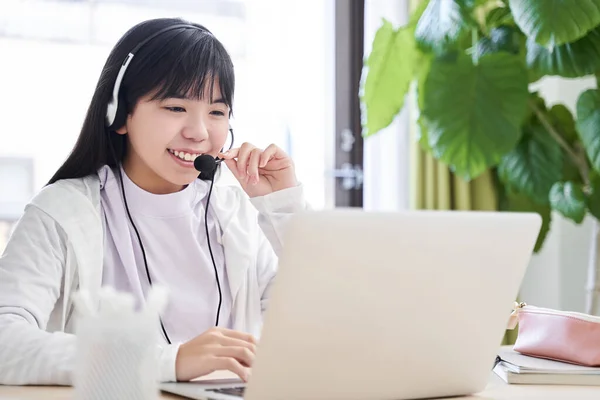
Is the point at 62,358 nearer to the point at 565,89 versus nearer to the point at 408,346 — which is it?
the point at 408,346

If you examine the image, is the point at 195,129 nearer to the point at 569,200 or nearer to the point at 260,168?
the point at 260,168

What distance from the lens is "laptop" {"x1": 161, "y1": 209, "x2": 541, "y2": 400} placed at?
804mm

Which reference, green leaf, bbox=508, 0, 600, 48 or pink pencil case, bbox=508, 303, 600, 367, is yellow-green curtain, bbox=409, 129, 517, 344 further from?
pink pencil case, bbox=508, 303, 600, 367

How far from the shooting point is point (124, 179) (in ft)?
5.03

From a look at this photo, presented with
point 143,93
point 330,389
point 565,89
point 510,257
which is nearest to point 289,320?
point 330,389

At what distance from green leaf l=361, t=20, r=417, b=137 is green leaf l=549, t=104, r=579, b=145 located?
1.79ft

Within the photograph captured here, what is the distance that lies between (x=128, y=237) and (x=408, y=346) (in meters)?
0.72

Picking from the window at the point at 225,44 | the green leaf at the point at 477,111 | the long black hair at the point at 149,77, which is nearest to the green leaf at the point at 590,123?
the green leaf at the point at 477,111

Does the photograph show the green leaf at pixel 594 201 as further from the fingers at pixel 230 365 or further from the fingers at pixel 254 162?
the fingers at pixel 230 365

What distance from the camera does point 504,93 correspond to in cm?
262

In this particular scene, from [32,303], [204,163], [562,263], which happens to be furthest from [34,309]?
[562,263]

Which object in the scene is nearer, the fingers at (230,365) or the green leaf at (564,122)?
the fingers at (230,365)

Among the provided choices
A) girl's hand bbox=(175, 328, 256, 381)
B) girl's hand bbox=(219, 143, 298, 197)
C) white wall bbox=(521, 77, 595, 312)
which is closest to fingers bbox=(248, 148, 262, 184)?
girl's hand bbox=(219, 143, 298, 197)

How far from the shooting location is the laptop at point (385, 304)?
31.6 inches
